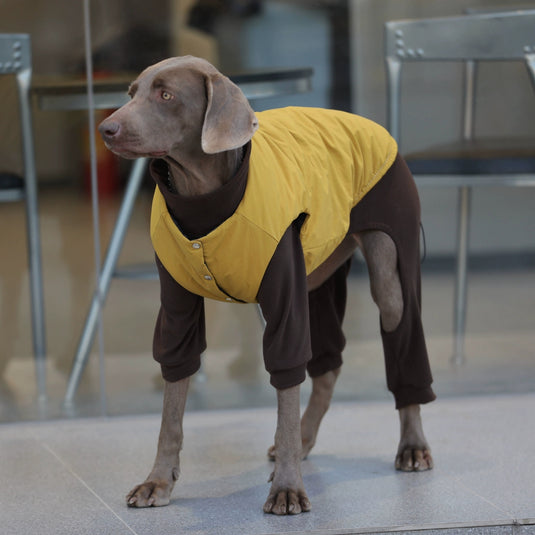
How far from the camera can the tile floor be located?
85.8 inches

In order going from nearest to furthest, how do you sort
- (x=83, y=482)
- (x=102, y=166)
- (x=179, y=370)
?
A: 1. (x=179, y=370)
2. (x=83, y=482)
3. (x=102, y=166)

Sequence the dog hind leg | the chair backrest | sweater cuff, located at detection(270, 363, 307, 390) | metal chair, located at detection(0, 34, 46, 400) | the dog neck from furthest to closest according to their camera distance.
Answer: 1. the chair backrest
2. metal chair, located at detection(0, 34, 46, 400)
3. the dog hind leg
4. sweater cuff, located at detection(270, 363, 307, 390)
5. the dog neck

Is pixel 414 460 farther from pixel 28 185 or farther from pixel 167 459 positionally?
pixel 28 185

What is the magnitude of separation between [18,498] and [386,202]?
1.11m

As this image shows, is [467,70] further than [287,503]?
Yes

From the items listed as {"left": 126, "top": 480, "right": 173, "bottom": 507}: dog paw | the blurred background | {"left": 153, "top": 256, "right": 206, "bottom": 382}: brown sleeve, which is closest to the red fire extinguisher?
the blurred background

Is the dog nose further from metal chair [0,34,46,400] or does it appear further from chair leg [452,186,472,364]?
chair leg [452,186,472,364]

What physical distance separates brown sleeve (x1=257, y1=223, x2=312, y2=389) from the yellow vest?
0.03 metres

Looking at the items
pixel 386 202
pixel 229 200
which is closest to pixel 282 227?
pixel 229 200

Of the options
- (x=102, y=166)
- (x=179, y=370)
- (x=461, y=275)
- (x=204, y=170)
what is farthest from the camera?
(x=461, y=275)

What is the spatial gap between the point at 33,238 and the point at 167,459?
3.43ft

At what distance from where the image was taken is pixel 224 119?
1.92 meters

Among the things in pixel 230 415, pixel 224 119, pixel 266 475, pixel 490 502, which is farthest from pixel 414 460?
pixel 224 119

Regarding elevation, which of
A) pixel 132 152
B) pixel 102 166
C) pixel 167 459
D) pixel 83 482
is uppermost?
pixel 132 152
